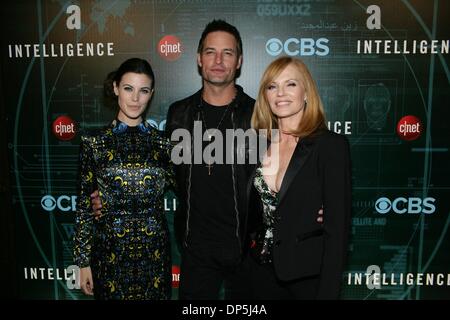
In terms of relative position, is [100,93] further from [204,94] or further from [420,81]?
[420,81]

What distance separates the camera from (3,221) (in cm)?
309

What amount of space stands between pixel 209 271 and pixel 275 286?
1.55 feet

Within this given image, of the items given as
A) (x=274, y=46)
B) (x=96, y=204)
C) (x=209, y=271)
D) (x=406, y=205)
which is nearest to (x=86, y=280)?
(x=96, y=204)

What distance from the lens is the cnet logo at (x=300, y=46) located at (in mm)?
2889

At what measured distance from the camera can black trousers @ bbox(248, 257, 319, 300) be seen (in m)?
1.92

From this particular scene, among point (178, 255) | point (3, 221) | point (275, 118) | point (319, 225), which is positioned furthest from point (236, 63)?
point (3, 221)

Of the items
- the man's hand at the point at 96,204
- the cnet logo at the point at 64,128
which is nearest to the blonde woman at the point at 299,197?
the man's hand at the point at 96,204

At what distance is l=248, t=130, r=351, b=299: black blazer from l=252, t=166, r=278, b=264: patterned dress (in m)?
0.07

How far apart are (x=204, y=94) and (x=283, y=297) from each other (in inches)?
48.8

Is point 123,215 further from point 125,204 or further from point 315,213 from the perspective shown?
point 315,213

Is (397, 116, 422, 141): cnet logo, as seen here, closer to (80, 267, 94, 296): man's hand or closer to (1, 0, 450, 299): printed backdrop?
(1, 0, 450, 299): printed backdrop

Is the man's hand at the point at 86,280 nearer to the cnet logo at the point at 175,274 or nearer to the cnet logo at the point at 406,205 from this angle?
the cnet logo at the point at 175,274

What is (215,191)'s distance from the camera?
2.30 m

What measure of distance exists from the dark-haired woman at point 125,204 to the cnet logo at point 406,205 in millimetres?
1716
